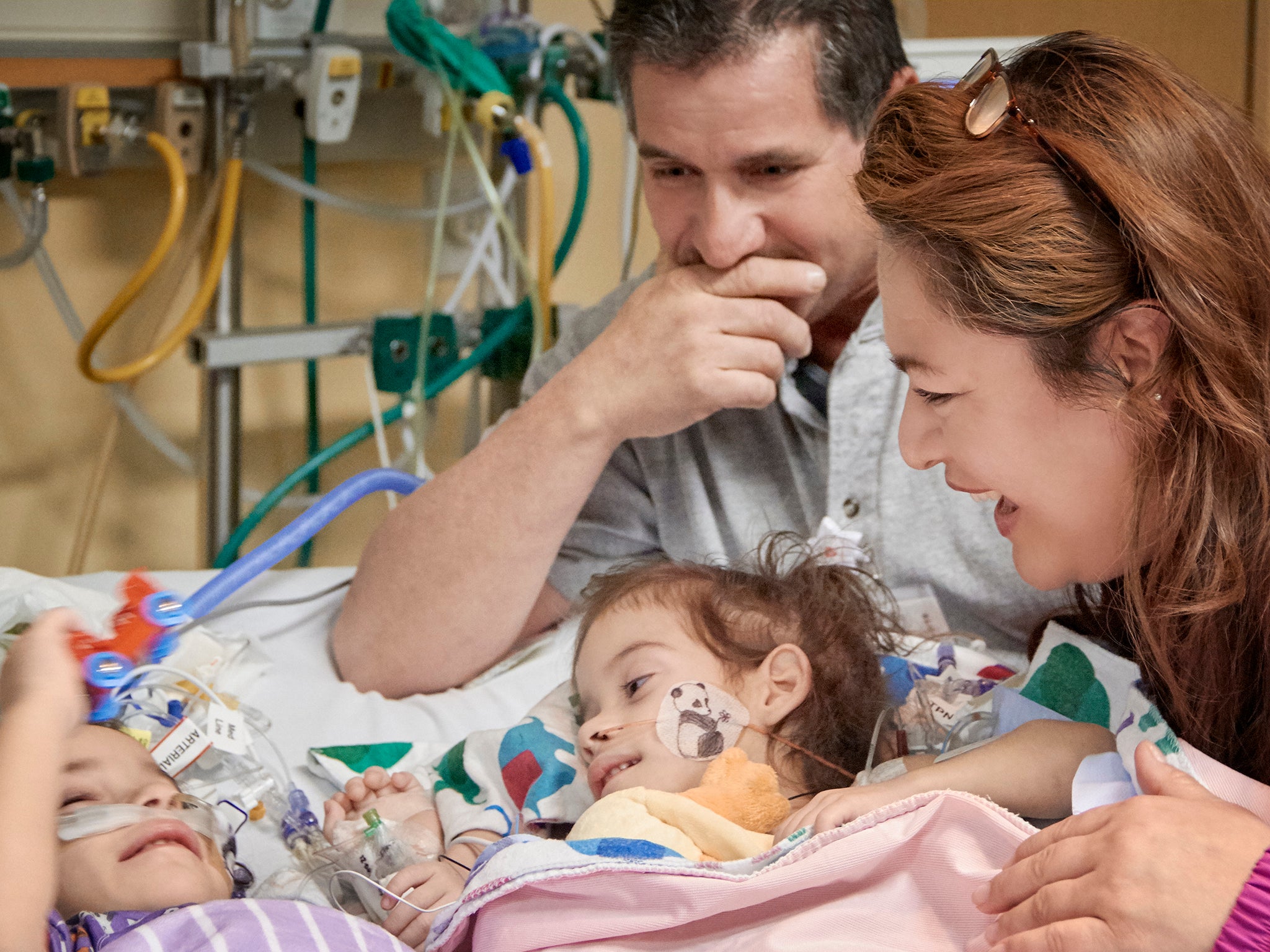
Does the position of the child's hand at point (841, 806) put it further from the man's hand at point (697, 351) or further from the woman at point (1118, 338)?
the man's hand at point (697, 351)

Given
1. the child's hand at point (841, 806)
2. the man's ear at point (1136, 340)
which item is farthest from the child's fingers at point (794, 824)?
the man's ear at point (1136, 340)

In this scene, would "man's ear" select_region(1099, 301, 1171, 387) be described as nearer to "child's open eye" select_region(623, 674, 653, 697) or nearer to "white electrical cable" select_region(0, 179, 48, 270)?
"child's open eye" select_region(623, 674, 653, 697)

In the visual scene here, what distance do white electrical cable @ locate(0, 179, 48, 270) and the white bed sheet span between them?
0.70 metres

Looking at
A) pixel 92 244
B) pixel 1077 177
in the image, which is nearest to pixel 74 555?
pixel 92 244

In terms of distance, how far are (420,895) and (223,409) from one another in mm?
1393

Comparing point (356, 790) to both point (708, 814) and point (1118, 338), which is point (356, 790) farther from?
point (1118, 338)

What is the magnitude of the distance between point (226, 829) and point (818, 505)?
2.99 feet

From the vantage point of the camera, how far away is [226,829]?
1.15m

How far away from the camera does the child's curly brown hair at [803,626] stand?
1229mm

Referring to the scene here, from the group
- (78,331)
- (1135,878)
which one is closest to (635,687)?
(1135,878)

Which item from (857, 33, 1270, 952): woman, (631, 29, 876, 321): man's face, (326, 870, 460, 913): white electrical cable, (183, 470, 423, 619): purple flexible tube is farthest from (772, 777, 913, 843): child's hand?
(183, 470, 423, 619): purple flexible tube

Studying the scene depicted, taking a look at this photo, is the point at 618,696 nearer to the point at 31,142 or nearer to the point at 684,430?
the point at 684,430

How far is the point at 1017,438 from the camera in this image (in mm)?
993

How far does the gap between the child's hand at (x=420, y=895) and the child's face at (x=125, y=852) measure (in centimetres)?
15
